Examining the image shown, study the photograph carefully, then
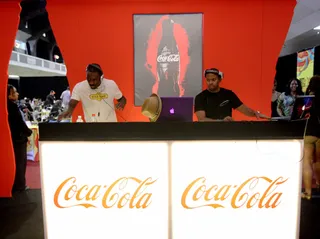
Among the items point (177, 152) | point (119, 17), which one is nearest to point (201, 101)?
point (177, 152)

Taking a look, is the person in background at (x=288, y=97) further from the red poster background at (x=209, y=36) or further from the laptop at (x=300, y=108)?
the laptop at (x=300, y=108)

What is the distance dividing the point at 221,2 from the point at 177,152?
314cm

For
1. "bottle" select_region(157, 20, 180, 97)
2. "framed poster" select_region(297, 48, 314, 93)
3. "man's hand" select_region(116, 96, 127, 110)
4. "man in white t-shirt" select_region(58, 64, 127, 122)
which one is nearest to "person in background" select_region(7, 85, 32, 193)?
"man in white t-shirt" select_region(58, 64, 127, 122)

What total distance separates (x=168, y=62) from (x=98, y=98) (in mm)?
1301

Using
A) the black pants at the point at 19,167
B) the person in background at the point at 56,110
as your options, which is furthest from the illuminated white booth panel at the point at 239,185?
the person in background at the point at 56,110

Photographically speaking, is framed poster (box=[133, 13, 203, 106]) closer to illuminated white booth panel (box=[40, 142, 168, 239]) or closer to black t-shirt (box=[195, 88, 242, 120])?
black t-shirt (box=[195, 88, 242, 120])

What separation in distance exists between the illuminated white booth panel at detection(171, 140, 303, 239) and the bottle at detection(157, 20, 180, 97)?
2702 millimetres

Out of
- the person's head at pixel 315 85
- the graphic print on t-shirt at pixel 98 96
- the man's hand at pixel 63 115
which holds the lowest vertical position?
the man's hand at pixel 63 115

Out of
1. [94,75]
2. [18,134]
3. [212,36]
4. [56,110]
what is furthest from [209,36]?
[56,110]

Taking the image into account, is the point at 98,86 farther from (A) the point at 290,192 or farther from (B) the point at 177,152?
(A) the point at 290,192

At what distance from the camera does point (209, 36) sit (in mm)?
4078

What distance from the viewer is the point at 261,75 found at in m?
4.04

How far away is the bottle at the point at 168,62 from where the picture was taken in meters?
4.11

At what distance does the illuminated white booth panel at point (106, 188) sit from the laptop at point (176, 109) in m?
0.38
